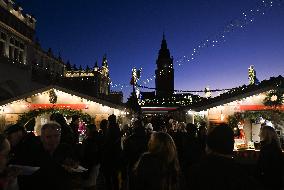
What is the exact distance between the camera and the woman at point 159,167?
4.09 metres

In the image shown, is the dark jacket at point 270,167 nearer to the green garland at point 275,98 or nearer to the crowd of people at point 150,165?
the crowd of people at point 150,165

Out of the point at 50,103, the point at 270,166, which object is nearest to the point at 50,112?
the point at 50,103

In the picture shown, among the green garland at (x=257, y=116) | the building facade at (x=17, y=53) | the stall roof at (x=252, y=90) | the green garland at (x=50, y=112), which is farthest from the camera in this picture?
the building facade at (x=17, y=53)

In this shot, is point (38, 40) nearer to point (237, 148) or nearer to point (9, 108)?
point (9, 108)

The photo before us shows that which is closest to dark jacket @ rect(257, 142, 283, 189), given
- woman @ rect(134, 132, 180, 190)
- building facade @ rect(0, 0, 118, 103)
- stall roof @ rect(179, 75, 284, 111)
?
woman @ rect(134, 132, 180, 190)

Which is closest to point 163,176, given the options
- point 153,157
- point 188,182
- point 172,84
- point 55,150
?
point 153,157

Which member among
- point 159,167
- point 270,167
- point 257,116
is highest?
point 257,116

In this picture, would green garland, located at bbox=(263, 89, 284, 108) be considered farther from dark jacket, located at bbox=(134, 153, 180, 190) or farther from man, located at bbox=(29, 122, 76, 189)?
man, located at bbox=(29, 122, 76, 189)

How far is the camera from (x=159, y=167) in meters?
4.16

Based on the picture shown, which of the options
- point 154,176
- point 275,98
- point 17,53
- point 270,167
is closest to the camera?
point 154,176

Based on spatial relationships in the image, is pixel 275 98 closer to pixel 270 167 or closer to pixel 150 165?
pixel 270 167

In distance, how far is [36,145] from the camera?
171 inches

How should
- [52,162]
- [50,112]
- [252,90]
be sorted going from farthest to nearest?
[50,112]
[252,90]
[52,162]

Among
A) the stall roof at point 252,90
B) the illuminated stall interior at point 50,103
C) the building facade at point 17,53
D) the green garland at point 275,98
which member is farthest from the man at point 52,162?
the building facade at point 17,53
